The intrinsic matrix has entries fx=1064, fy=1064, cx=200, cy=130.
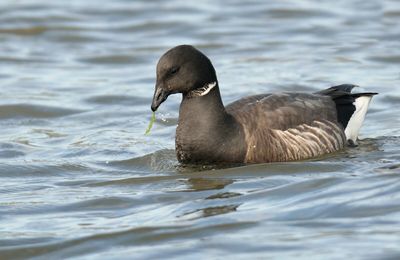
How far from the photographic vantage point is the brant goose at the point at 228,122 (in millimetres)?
10891

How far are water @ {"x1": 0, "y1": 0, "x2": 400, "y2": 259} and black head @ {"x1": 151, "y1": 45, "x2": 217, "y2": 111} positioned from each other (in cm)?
85

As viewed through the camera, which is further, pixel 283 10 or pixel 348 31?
pixel 283 10

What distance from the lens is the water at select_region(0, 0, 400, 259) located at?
841 centimetres

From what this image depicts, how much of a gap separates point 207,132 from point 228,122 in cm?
26

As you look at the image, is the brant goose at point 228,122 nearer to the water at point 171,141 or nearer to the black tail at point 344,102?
the water at point 171,141

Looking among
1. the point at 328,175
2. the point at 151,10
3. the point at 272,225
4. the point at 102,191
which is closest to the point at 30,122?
the point at 102,191

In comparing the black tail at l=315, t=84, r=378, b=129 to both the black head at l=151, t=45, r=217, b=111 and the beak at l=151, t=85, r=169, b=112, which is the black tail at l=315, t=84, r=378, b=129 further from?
the beak at l=151, t=85, r=169, b=112

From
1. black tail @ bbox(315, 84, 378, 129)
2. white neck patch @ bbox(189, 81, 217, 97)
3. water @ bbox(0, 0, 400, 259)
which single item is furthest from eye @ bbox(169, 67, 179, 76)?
black tail @ bbox(315, 84, 378, 129)

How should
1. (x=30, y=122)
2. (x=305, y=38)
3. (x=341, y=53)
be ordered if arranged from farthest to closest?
1. (x=305, y=38)
2. (x=341, y=53)
3. (x=30, y=122)

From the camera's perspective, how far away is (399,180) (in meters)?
9.79

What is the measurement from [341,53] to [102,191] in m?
8.80

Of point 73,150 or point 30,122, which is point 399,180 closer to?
point 73,150

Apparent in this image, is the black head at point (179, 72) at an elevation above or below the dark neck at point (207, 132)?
above

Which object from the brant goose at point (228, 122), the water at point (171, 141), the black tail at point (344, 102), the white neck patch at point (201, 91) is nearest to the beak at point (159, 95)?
the brant goose at point (228, 122)
